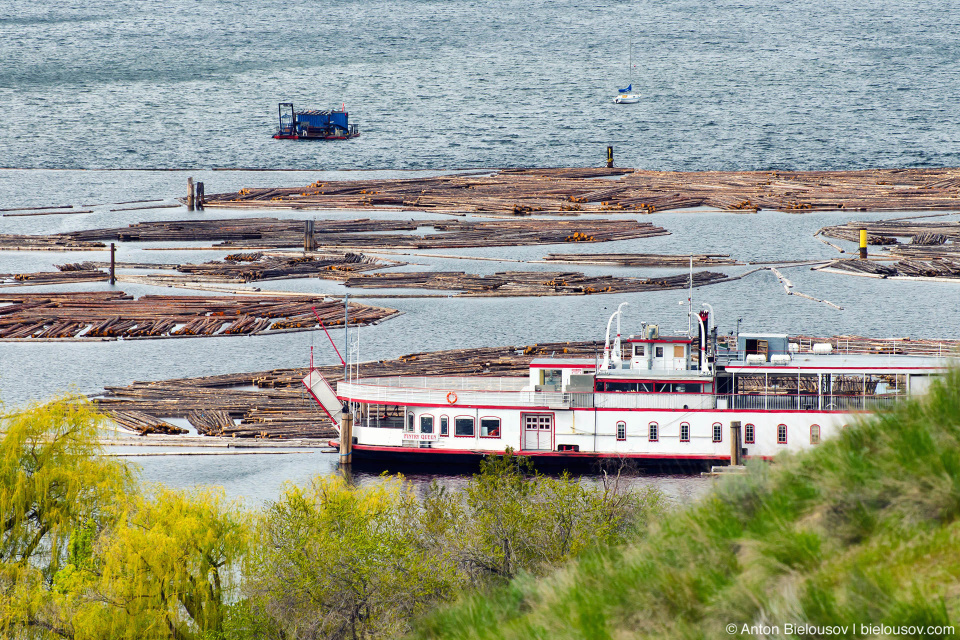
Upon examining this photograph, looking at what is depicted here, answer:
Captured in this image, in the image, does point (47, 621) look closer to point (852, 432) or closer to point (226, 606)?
point (226, 606)

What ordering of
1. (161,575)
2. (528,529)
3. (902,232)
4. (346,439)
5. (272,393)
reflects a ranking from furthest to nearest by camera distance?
1. (902,232)
2. (272,393)
3. (346,439)
4. (528,529)
5. (161,575)

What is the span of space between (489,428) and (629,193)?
90131mm

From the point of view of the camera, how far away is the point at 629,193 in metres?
134

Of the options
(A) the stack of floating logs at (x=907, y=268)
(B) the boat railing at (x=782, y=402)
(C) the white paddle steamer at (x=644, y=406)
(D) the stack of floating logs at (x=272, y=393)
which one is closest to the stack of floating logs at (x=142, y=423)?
(D) the stack of floating logs at (x=272, y=393)

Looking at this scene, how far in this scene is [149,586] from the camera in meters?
25.8

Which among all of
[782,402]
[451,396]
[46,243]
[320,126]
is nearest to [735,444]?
[782,402]

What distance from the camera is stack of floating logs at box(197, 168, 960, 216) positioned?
414 ft

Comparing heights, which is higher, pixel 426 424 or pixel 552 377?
pixel 552 377

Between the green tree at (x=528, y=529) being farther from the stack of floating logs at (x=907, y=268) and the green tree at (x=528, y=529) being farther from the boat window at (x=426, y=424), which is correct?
the stack of floating logs at (x=907, y=268)

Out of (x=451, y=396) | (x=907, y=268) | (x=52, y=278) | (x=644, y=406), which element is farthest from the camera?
(x=52, y=278)

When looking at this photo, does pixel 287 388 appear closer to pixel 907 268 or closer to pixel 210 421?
pixel 210 421

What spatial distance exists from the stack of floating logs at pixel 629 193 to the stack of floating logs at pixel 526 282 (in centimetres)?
3355

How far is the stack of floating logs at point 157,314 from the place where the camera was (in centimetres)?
7581

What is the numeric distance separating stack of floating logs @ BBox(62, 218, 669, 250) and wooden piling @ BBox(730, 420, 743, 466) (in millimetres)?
62601
